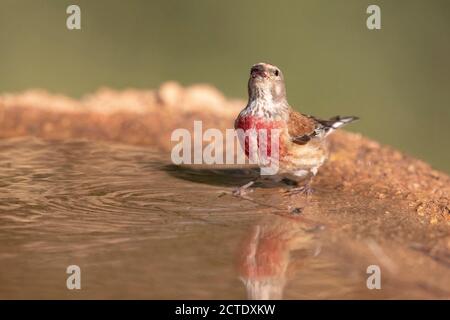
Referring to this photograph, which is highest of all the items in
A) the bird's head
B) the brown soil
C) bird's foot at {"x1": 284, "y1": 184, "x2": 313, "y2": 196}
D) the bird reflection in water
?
the bird's head

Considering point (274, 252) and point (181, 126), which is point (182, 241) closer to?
point (274, 252)

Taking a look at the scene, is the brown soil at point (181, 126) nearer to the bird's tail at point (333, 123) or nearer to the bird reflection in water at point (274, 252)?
the bird's tail at point (333, 123)

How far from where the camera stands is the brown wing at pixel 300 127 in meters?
5.11

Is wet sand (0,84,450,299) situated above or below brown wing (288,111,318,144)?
below

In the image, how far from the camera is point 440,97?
11406mm

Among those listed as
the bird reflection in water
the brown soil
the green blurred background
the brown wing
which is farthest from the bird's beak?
the green blurred background

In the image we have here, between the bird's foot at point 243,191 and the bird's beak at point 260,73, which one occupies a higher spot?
the bird's beak at point 260,73

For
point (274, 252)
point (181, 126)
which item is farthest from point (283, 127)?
point (274, 252)

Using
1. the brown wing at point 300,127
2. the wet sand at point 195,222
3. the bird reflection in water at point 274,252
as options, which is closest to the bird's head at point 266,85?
the brown wing at point 300,127

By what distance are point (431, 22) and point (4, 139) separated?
7.25m

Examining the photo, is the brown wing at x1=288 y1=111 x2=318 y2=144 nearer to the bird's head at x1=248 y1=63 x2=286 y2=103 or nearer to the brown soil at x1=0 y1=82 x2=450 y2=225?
the bird's head at x1=248 y1=63 x2=286 y2=103

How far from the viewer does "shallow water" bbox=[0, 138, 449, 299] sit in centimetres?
307

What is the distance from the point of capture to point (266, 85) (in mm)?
5258

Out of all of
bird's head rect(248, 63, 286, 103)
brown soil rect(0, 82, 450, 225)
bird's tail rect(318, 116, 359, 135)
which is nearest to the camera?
brown soil rect(0, 82, 450, 225)
